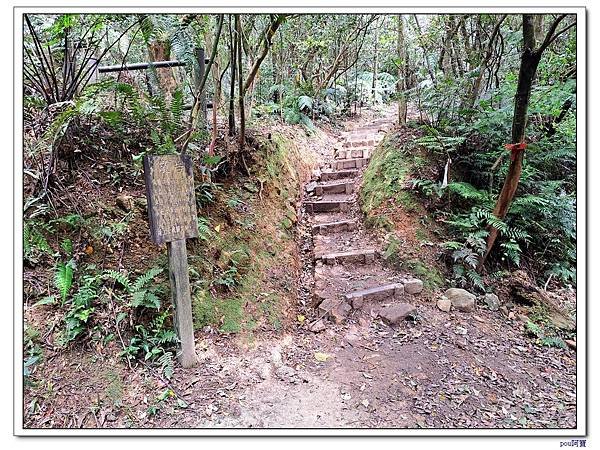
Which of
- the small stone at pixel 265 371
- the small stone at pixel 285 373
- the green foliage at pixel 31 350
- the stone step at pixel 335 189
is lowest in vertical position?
the small stone at pixel 285 373

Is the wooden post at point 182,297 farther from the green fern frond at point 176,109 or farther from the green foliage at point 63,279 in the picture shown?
the green fern frond at point 176,109

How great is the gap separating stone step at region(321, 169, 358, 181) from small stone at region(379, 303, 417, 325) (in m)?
3.66

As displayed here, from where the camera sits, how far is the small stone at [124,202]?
3.56 m

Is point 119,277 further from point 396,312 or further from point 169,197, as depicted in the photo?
point 396,312

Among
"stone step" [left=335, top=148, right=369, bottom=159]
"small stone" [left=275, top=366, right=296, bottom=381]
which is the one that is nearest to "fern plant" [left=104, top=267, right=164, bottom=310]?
"small stone" [left=275, top=366, right=296, bottom=381]

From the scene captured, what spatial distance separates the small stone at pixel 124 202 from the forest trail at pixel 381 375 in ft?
4.92

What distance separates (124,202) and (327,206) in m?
3.49

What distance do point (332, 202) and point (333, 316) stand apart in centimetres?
272

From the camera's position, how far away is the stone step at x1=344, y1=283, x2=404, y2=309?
405cm

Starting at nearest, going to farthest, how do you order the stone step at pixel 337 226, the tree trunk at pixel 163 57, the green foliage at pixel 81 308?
the green foliage at pixel 81 308 < the tree trunk at pixel 163 57 < the stone step at pixel 337 226

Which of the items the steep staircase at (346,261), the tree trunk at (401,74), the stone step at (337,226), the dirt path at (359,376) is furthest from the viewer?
the tree trunk at (401,74)

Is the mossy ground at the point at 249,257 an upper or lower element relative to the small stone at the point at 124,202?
lower

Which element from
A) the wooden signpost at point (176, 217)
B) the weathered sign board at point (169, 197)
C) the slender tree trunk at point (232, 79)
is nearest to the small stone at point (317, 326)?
the wooden signpost at point (176, 217)
